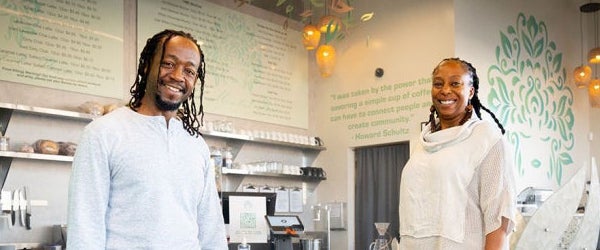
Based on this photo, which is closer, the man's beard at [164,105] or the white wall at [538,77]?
the man's beard at [164,105]

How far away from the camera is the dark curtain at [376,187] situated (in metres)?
6.59

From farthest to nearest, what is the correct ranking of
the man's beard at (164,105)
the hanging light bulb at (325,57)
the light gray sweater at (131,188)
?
the hanging light bulb at (325,57)
the man's beard at (164,105)
the light gray sweater at (131,188)

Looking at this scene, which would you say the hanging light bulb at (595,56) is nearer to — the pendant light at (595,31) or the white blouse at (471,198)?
the pendant light at (595,31)

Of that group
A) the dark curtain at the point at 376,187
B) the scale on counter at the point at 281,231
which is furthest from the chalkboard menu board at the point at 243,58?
the scale on counter at the point at 281,231

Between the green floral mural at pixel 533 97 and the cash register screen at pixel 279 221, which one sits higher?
the green floral mural at pixel 533 97

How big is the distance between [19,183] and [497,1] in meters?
4.88

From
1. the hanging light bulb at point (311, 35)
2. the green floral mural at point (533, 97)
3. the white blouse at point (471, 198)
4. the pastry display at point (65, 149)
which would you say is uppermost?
the hanging light bulb at point (311, 35)

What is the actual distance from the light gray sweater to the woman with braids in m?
0.69

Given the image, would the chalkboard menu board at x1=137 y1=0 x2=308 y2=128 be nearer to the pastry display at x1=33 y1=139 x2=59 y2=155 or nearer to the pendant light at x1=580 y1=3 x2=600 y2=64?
the pastry display at x1=33 y1=139 x2=59 y2=155

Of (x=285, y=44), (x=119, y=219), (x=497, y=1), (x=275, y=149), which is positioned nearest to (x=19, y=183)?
(x=275, y=149)

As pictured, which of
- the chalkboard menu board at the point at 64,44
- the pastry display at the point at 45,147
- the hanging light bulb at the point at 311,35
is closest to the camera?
the pastry display at the point at 45,147

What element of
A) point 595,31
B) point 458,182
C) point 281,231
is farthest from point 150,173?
point 595,31

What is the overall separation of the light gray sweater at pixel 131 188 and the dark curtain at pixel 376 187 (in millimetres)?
4985

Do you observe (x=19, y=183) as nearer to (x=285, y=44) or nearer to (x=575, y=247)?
(x=285, y=44)
